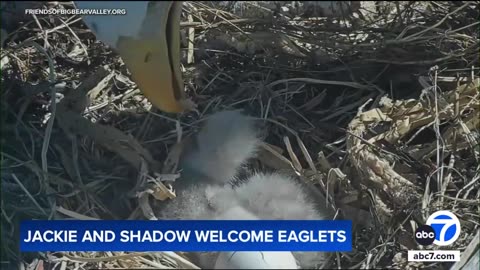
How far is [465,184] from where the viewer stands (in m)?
1.46

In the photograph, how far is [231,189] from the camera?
4.74ft

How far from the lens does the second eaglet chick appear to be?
56.6 inches

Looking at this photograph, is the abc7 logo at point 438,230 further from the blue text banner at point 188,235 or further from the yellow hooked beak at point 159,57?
the yellow hooked beak at point 159,57

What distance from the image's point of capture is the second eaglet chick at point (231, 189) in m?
1.44

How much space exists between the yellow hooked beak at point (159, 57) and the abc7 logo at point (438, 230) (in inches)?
18.5

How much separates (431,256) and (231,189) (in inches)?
14.7

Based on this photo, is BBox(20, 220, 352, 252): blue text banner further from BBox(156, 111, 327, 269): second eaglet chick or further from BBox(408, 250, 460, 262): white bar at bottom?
BBox(408, 250, 460, 262): white bar at bottom

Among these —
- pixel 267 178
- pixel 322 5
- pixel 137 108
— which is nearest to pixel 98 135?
pixel 137 108

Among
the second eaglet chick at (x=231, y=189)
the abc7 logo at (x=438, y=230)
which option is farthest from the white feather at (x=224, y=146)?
the abc7 logo at (x=438, y=230)

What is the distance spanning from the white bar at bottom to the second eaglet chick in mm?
159

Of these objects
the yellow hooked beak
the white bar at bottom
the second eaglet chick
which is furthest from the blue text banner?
the yellow hooked beak

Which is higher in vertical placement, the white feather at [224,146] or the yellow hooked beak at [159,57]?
→ the yellow hooked beak at [159,57]

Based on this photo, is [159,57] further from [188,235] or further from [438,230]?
[438,230]

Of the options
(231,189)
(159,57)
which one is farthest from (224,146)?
(159,57)
